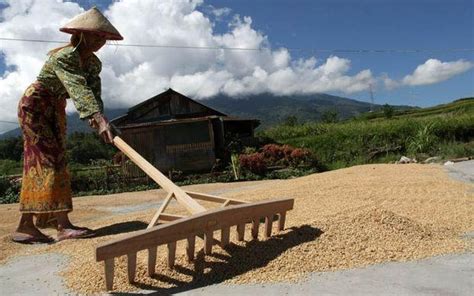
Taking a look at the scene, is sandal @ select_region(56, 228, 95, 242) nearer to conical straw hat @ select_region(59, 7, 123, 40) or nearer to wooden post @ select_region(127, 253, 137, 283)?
wooden post @ select_region(127, 253, 137, 283)

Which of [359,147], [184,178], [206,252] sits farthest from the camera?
[359,147]

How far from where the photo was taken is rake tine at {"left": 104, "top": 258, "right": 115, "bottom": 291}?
102 inches

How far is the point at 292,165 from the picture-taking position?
15695 millimetres

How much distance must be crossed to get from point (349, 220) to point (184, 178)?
40.2ft

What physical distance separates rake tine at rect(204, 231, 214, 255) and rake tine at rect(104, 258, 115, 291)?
58 centimetres

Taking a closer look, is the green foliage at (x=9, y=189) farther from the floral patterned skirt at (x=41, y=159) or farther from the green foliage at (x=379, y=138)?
the green foliage at (x=379, y=138)

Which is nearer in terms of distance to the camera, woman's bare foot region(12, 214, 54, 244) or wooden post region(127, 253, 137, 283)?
wooden post region(127, 253, 137, 283)

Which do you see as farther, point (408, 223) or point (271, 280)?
point (408, 223)

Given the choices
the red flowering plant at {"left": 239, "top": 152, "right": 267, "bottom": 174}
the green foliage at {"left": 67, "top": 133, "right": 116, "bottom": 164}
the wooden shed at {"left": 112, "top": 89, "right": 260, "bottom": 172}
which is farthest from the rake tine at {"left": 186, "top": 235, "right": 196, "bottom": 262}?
the green foliage at {"left": 67, "top": 133, "right": 116, "bottom": 164}

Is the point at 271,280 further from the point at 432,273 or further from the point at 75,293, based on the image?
the point at 75,293

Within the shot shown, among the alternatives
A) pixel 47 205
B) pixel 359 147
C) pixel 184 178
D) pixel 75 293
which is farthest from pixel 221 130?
pixel 75 293

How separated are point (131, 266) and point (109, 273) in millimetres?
141

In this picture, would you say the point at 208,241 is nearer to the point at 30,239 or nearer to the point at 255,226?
the point at 255,226

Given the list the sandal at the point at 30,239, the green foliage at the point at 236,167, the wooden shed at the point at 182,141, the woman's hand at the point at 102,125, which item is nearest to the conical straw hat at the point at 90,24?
the woman's hand at the point at 102,125
